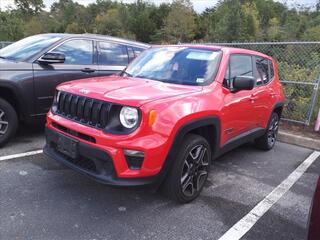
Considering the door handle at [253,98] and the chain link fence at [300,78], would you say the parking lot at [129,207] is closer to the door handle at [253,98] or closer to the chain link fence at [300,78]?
the door handle at [253,98]

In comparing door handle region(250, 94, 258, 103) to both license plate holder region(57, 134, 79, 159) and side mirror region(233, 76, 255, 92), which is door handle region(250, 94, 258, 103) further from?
license plate holder region(57, 134, 79, 159)

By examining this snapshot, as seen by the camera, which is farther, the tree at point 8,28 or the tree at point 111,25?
the tree at point 111,25

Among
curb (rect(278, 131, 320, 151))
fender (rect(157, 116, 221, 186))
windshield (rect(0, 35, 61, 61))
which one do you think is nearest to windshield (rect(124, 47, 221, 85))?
fender (rect(157, 116, 221, 186))

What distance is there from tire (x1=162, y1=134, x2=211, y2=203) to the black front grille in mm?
835

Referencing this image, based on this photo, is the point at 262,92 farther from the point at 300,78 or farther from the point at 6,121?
the point at 6,121

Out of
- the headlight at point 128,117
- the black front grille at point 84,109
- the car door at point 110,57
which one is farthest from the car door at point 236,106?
the car door at point 110,57

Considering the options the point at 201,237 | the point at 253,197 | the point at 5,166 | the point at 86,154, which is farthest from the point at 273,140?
the point at 5,166

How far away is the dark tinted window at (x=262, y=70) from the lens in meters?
4.91

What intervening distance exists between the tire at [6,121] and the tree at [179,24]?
36.6 metres

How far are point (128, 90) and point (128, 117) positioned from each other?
404 mm

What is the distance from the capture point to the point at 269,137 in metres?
5.57

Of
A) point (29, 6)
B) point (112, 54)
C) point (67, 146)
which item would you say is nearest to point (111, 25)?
point (29, 6)

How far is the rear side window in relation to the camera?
399 cm

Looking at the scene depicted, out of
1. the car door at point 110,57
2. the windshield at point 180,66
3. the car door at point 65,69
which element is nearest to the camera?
the windshield at point 180,66
